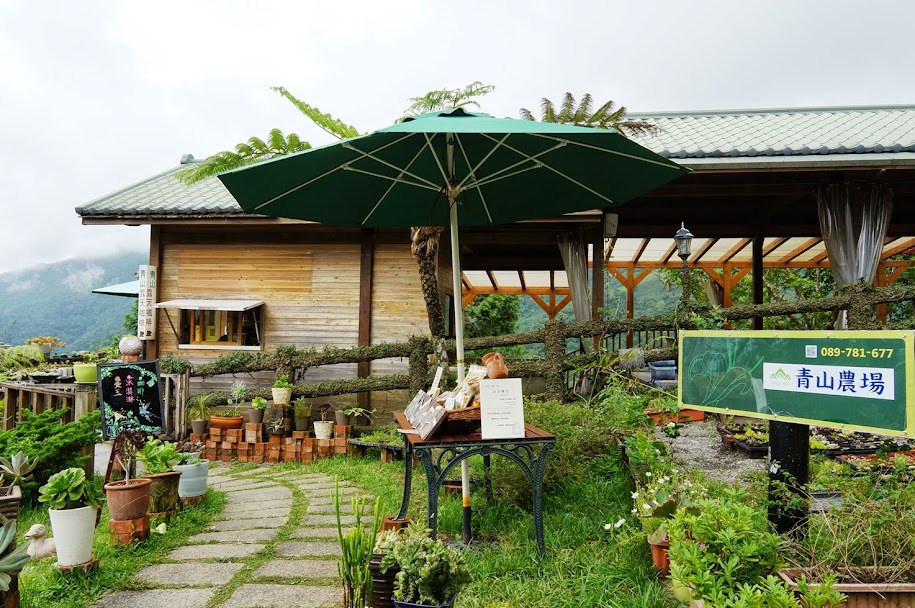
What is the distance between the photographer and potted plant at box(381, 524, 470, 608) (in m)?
1.95

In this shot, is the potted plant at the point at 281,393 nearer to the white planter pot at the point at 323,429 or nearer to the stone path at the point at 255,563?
the white planter pot at the point at 323,429

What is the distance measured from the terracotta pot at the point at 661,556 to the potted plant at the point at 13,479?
374 centimetres

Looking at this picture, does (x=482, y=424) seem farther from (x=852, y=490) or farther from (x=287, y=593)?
(x=852, y=490)

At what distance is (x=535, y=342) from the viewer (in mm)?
7012

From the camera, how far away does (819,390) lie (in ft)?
7.03

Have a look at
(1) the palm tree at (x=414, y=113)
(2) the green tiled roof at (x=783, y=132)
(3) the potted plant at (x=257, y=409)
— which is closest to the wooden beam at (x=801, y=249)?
(2) the green tiled roof at (x=783, y=132)

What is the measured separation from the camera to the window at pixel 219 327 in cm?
876

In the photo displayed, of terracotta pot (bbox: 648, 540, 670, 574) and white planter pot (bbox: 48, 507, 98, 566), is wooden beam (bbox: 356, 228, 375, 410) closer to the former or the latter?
white planter pot (bbox: 48, 507, 98, 566)

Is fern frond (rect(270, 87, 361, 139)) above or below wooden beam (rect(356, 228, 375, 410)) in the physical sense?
above

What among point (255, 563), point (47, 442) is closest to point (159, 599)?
point (255, 563)

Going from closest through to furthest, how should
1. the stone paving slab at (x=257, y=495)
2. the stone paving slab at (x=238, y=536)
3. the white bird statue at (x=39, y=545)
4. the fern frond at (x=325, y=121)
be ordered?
the white bird statue at (x=39, y=545) → the stone paving slab at (x=238, y=536) → the stone paving slab at (x=257, y=495) → the fern frond at (x=325, y=121)

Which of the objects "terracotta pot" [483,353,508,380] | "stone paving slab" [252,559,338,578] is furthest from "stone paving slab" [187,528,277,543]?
"terracotta pot" [483,353,508,380]

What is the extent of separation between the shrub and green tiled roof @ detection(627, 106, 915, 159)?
6886 millimetres

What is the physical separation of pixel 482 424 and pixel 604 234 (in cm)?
607
